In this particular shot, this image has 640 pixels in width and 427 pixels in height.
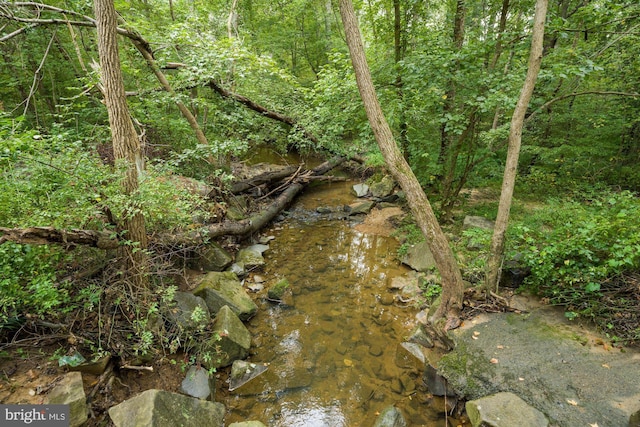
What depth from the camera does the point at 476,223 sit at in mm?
7078

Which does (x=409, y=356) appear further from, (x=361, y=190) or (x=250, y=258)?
(x=361, y=190)

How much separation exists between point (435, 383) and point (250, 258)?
4829mm

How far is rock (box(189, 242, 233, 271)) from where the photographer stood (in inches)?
253

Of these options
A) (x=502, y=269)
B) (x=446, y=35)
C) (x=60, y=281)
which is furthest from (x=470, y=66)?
(x=60, y=281)

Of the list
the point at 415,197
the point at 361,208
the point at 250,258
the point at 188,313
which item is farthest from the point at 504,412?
the point at 361,208

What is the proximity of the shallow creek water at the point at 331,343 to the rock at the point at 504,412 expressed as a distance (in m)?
0.70

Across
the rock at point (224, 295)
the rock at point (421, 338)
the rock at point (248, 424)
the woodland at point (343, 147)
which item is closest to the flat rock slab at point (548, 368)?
the woodland at point (343, 147)

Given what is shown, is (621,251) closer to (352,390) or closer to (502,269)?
(502,269)

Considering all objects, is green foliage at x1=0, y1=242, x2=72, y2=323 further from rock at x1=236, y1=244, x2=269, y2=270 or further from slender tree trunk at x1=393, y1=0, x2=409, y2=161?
slender tree trunk at x1=393, y1=0, x2=409, y2=161

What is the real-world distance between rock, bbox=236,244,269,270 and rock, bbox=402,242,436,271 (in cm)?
357

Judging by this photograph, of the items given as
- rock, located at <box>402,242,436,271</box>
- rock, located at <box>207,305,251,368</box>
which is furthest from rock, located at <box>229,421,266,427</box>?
rock, located at <box>402,242,436,271</box>

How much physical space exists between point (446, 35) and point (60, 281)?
8.56 m

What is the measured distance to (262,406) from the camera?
4.02 m

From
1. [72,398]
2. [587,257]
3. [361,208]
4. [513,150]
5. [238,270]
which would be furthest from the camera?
[361,208]
